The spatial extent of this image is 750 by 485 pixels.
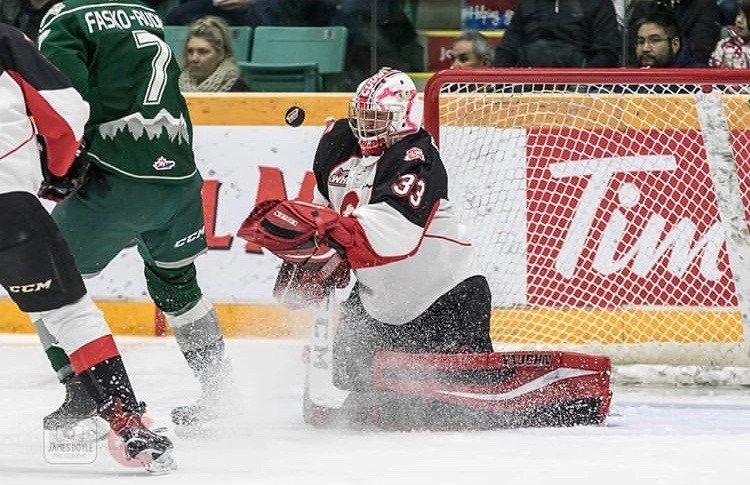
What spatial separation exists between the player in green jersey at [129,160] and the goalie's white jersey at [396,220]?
449mm

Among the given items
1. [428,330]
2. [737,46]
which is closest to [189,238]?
[428,330]

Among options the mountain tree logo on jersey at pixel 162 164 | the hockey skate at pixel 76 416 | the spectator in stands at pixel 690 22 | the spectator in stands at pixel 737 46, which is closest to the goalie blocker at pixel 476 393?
the hockey skate at pixel 76 416

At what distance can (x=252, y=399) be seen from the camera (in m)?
4.91

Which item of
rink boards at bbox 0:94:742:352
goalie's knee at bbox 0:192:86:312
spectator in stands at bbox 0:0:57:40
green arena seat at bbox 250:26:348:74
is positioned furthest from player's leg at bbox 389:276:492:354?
spectator in stands at bbox 0:0:57:40

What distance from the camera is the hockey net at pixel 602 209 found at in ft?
18.6

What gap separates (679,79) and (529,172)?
2.58ft

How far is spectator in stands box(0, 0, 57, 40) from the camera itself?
6832mm

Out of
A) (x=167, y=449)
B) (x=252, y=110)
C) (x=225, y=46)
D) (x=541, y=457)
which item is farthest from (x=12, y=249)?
(x=225, y=46)

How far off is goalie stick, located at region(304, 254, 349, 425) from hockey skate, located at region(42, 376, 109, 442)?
63 centimetres

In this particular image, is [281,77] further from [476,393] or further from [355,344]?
[476,393]

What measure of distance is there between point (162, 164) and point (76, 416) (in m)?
0.73

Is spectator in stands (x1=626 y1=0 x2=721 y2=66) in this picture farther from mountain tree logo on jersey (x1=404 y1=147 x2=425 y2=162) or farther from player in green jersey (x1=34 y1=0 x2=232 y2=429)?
player in green jersey (x1=34 y1=0 x2=232 y2=429)

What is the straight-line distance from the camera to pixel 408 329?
4.62 metres

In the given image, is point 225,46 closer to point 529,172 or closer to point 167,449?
point 529,172
